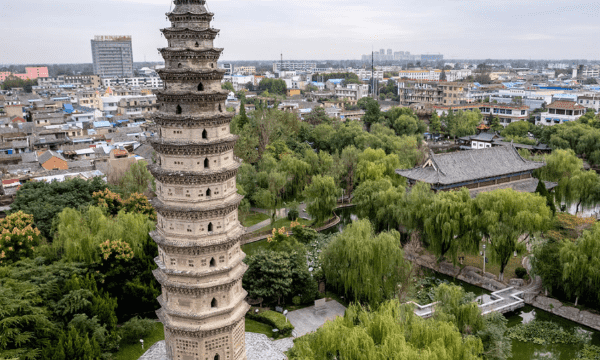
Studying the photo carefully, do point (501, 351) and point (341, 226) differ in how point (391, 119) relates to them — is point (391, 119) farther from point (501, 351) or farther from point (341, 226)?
point (501, 351)

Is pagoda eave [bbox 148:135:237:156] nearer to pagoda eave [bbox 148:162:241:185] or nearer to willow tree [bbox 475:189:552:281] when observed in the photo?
pagoda eave [bbox 148:162:241:185]

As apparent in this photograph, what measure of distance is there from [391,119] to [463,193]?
4528 cm

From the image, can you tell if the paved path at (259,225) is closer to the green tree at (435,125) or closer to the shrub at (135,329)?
the shrub at (135,329)

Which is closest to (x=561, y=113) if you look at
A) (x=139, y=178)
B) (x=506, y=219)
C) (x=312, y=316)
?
(x=506, y=219)

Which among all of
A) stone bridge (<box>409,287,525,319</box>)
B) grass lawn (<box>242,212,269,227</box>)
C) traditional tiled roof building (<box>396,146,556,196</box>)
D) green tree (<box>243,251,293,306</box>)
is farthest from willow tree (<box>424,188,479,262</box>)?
grass lawn (<box>242,212,269,227</box>)

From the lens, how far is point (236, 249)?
63.7 ft

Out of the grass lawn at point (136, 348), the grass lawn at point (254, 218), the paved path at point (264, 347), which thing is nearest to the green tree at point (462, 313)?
the paved path at point (264, 347)

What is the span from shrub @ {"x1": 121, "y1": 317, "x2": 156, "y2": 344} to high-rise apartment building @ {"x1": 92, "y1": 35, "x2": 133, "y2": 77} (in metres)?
166

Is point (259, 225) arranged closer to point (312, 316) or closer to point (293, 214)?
point (293, 214)

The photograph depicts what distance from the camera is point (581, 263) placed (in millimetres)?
24078

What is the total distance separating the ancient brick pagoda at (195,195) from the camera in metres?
17.2

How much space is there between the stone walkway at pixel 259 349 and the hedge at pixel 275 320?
2.03ft

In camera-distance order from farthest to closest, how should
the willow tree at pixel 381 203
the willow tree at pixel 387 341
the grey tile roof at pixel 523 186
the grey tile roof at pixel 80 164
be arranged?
the grey tile roof at pixel 80 164, the grey tile roof at pixel 523 186, the willow tree at pixel 381 203, the willow tree at pixel 387 341

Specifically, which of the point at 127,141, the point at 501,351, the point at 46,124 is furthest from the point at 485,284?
the point at 46,124
